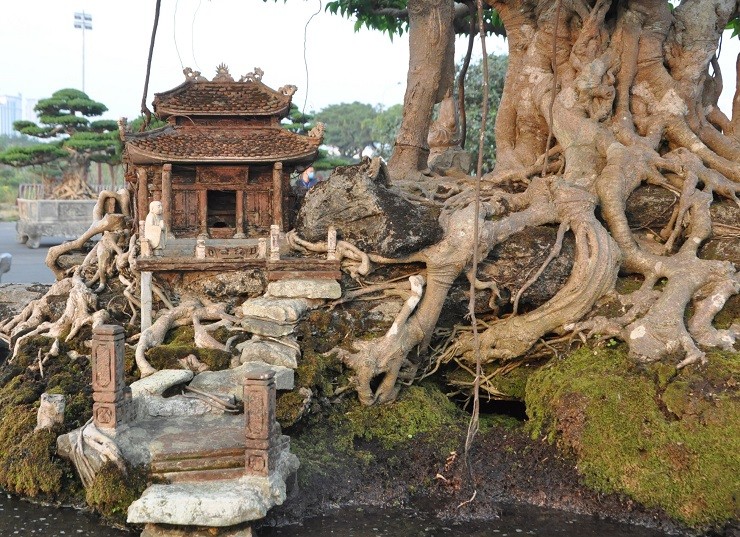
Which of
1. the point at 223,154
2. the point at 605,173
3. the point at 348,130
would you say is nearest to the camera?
the point at 605,173

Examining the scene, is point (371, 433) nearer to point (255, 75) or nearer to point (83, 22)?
point (255, 75)

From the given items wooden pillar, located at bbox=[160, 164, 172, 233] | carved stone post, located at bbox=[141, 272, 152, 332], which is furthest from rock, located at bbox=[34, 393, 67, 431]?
wooden pillar, located at bbox=[160, 164, 172, 233]

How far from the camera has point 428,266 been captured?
496 inches

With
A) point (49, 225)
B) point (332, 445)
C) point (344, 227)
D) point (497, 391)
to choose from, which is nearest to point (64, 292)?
point (344, 227)

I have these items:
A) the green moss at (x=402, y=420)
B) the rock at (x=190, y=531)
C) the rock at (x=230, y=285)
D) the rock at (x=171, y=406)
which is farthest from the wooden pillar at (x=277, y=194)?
the rock at (x=190, y=531)

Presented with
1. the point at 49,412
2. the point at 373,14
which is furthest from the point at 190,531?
the point at 373,14

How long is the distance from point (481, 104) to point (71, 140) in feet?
70.4

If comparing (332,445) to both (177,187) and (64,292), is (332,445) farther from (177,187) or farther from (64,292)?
(177,187)

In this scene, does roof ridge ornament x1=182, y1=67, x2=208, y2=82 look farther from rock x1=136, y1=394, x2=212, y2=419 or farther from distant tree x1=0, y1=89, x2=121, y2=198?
distant tree x1=0, y1=89, x2=121, y2=198

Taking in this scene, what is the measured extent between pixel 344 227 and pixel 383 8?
9.11 m

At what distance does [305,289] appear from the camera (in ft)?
42.0

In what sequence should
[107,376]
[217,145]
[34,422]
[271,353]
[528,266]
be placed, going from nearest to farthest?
[107,376]
[34,422]
[271,353]
[528,266]
[217,145]

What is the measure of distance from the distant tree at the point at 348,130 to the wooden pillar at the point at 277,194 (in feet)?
170

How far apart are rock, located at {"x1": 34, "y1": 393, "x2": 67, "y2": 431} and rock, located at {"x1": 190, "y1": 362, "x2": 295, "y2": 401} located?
5.67ft
